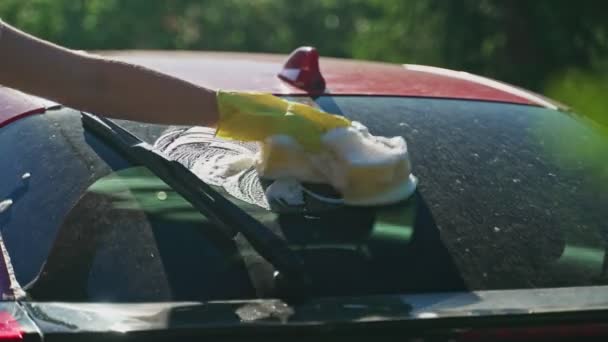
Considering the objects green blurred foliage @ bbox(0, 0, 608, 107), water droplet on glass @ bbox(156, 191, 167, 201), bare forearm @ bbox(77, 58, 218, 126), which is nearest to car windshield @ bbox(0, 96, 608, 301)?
water droplet on glass @ bbox(156, 191, 167, 201)

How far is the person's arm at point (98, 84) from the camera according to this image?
87.0 inches

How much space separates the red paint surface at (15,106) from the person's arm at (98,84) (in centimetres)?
35

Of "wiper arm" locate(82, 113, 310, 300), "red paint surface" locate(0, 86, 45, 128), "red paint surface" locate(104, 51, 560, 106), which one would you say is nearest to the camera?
"wiper arm" locate(82, 113, 310, 300)

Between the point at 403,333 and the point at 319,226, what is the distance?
16.7 inches

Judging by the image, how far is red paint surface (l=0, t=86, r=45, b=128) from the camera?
2574 millimetres

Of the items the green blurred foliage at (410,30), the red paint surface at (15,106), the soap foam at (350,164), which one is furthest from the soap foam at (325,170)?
the green blurred foliage at (410,30)

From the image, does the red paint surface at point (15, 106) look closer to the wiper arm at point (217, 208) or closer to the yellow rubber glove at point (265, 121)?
the wiper arm at point (217, 208)

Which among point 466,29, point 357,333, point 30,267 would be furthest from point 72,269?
point 466,29

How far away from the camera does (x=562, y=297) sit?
6.85 ft

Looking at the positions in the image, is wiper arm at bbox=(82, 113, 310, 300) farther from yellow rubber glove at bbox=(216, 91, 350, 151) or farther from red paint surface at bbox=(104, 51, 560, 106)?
red paint surface at bbox=(104, 51, 560, 106)

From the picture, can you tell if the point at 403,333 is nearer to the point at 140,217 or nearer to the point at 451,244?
the point at 451,244

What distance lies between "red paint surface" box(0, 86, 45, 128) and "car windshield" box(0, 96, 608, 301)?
37 millimetres

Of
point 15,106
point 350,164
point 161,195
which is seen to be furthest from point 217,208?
point 15,106

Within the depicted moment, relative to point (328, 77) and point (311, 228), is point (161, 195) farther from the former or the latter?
point (328, 77)
